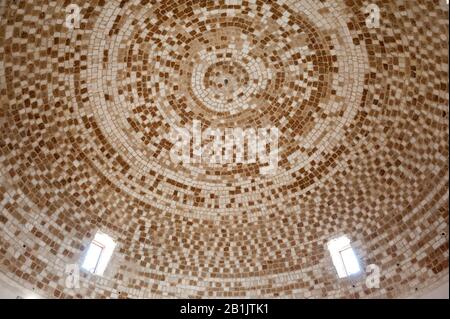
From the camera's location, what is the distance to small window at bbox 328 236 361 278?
8.33 meters

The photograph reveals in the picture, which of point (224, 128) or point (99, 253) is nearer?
point (99, 253)

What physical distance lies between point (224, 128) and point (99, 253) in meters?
3.16

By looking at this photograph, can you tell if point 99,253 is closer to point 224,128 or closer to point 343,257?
point 224,128

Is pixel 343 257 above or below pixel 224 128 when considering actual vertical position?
below

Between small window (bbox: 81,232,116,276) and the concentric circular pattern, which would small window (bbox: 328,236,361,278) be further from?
small window (bbox: 81,232,116,276)

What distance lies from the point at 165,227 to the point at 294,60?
3.77 meters

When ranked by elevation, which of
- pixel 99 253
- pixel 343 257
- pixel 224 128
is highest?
pixel 224 128

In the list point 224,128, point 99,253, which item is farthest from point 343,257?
point 99,253

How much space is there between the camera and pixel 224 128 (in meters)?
9.48

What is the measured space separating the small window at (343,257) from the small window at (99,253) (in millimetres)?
3814

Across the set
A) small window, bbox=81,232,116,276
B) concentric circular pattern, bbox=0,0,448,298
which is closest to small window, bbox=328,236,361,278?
concentric circular pattern, bbox=0,0,448,298

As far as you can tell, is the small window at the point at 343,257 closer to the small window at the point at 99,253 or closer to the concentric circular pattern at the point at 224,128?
the concentric circular pattern at the point at 224,128
